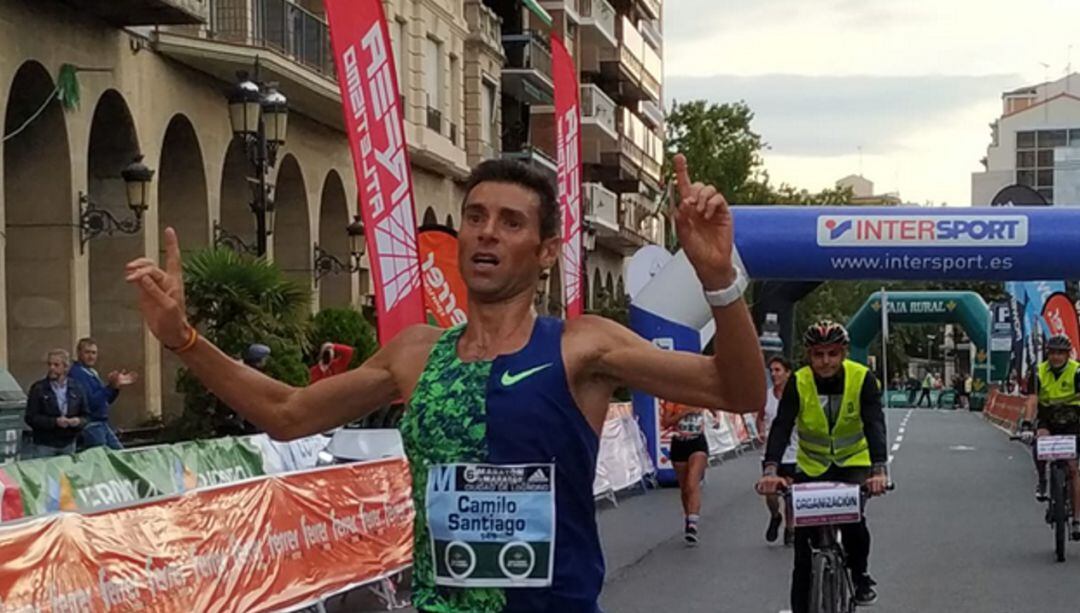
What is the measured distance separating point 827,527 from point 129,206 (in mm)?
12836

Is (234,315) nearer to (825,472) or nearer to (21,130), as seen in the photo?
(21,130)

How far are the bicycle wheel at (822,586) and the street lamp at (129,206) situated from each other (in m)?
11.3

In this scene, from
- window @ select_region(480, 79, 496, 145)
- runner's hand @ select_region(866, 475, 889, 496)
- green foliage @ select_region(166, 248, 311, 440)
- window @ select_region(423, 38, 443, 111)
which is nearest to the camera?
runner's hand @ select_region(866, 475, 889, 496)

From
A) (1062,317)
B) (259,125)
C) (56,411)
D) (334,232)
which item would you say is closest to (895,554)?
(56,411)

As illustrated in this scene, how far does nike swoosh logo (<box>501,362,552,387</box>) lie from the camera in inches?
165

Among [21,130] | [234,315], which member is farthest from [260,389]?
[21,130]

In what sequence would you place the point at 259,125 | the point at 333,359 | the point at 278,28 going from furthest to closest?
1. the point at 278,28
2. the point at 259,125
3. the point at 333,359

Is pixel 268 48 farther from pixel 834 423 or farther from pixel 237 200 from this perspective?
pixel 834 423

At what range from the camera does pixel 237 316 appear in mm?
17375

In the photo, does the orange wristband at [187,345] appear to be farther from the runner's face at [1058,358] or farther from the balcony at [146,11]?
the balcony at [146,11]

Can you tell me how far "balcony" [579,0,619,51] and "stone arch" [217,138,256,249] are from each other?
97.4 feet

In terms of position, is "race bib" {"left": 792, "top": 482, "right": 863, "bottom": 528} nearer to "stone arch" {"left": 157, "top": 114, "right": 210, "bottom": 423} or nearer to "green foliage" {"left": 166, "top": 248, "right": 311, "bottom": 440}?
"green foliage" {"left": 166, "top": 248, "right": 311, "bottom": 440}

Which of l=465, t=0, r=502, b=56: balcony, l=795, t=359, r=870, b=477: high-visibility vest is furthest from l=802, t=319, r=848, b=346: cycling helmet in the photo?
l=465, t=0, r=502, b=56: balcony

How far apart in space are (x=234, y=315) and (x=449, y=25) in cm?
2374
